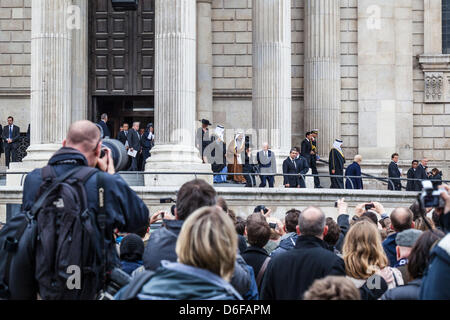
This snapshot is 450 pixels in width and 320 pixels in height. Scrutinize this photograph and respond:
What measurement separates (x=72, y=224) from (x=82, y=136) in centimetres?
82

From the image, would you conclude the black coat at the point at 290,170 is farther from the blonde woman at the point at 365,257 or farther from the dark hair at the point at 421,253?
the dark hair at the point at 421,253

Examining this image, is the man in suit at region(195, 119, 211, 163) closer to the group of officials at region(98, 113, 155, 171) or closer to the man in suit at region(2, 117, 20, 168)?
the group of officials at region(98, 113, 155, 171)

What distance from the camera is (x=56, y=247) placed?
6344 millimetres

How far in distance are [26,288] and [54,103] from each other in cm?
1918

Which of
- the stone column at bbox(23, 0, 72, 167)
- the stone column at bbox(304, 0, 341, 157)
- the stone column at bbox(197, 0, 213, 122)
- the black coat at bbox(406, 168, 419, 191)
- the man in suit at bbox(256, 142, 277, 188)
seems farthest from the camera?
the stone column at bbox(197, 0, 213, 122)

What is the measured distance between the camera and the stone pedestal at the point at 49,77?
25.2m

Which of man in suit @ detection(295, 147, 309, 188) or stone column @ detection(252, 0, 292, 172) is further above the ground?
stone column @ detection(252, 0, 292, 172)

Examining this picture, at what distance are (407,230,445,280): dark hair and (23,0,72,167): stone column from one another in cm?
1968

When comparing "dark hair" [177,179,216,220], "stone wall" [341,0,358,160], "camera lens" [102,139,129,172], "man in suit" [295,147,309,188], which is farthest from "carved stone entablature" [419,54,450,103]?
"dark hair" [177,179,216,220]

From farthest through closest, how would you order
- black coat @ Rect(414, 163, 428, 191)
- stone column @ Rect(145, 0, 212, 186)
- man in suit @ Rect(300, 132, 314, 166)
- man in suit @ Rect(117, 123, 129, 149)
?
black coat @ Rect(414, 163, 428, 191) < man in suit @ Rect(300, 132, 314, 166) < man in suit @ Rect(117, 123, 129, 149) < stone column @ Rect(145, 0, 212, 186)

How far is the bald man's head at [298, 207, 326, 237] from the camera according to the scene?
24.8 feet

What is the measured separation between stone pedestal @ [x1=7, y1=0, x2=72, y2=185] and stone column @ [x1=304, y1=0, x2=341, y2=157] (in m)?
9.53

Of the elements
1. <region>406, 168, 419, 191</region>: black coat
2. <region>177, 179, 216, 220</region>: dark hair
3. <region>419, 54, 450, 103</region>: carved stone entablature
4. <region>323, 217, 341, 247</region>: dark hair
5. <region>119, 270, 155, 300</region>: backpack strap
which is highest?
<region>419, 54, 450, 103</region>: carved stone entablature

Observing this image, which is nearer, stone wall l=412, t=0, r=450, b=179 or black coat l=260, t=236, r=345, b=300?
black coat l=260, t=236, r=345, b=300
